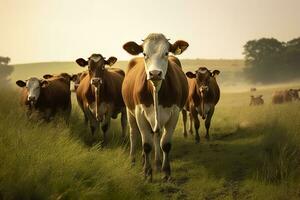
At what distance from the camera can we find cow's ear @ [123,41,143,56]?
6957 mm

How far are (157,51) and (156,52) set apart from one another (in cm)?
3

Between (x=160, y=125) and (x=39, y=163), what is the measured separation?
270cm

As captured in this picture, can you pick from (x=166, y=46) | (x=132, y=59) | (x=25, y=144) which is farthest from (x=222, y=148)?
(x=25, y=144)

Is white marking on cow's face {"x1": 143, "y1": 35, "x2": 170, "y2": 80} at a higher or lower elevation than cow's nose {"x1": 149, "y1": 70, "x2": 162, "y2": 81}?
higher

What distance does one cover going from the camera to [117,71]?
12.7 m

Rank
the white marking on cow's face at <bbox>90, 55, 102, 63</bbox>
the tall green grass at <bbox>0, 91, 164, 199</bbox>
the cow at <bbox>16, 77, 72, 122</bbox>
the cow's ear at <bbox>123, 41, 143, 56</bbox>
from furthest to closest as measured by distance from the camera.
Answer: the cow at <bbox>16, 77, 72, 122</bbox>
the white marking on cow's face at <bbox>90, 55, 102, 63</bbox>
the cow's ear at <bbox>123, 41, 143, 56</bbox>
the tall green grass at <bbox>0, 91, 164, 199</bbox>

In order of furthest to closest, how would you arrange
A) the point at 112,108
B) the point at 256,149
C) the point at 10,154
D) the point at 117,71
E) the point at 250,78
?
the point at 250,78 → the point at 117,71 → the point at 112,108 → the point at 256,149 → the point at 10,154

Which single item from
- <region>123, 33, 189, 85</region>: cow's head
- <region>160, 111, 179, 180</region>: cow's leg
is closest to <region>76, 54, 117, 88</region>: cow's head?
<region>123, 33, 189, 85</region>: cow's head

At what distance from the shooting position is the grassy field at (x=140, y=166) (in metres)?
4.00

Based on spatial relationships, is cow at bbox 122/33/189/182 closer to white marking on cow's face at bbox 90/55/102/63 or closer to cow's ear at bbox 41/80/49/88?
white marking on cow's face at bbox 90/55/102/63

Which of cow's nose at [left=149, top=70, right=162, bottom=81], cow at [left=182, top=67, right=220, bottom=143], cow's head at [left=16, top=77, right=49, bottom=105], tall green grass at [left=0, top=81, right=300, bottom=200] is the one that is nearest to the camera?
tall green grass at [left=0, top=81, right=300, bottom=200]

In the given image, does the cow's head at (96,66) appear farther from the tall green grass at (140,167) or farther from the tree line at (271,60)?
the tree line at (271,60)

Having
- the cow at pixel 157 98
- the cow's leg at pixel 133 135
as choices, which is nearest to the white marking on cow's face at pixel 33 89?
the cow's leg at pixel 133 135

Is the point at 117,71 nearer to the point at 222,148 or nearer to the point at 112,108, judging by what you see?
the point at 112,108
